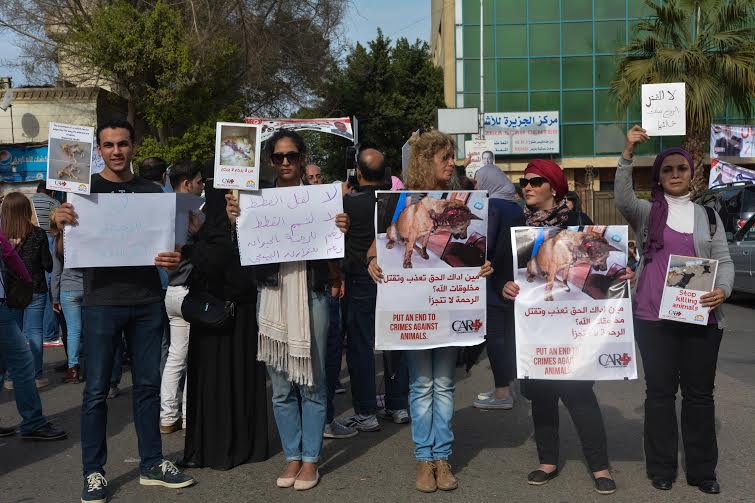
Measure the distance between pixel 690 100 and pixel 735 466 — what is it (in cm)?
1949

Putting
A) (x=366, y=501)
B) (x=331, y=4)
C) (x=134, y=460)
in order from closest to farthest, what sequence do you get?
(x=366, y=501) < (x=134, y=460) < (x=331, y=4)

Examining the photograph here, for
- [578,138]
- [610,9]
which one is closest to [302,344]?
[578,138]

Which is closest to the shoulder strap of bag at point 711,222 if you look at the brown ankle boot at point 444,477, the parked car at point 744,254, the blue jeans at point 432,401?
the blue jeans at point 432,401

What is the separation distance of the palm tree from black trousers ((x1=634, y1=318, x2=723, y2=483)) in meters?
19.7

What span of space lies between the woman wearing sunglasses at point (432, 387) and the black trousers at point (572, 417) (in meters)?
0.53

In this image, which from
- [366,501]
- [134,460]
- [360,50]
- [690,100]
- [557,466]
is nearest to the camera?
[366,501]

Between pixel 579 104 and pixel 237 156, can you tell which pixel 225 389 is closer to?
pixel 237 156

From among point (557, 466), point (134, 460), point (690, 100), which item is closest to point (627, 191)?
point (557, 466)

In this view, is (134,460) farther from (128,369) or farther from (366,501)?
(128,369)

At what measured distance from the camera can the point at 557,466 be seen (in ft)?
16.8

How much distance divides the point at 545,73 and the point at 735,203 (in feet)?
87.9

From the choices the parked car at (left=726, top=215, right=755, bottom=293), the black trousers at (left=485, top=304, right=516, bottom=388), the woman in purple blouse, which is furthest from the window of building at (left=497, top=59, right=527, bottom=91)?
the woman in purple blouse

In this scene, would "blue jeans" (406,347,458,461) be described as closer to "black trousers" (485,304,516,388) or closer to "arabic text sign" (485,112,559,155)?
"black trousers" (485,304,516,388)

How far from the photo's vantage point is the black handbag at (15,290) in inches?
244
